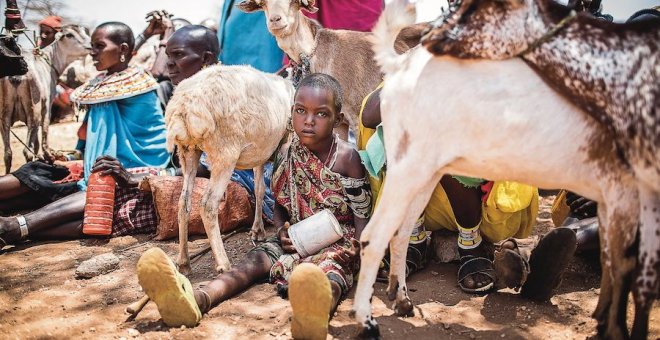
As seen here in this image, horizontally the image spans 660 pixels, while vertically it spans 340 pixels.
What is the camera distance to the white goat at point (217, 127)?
3.05 meters

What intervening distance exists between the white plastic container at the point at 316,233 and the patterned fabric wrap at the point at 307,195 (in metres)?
0.04

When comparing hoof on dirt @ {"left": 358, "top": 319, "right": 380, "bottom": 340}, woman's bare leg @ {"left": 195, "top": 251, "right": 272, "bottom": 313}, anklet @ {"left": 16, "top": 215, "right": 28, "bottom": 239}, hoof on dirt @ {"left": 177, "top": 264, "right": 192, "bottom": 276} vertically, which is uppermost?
hoof on dirt @ {"left": 358, "top": 319, "right": 380, "bottom": 340}

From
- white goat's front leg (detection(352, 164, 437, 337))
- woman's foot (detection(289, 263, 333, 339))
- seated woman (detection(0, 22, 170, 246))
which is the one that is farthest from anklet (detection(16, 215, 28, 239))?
white goat's front leg (detection(352, 164, 437, 337))

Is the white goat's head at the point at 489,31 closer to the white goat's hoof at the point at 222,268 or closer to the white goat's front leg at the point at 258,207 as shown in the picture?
the white goat's hoof at the point at 222,268

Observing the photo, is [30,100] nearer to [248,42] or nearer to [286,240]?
[248,42]

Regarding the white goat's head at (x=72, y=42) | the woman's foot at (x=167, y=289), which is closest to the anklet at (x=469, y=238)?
the woman's foot at (x=167, y=289)

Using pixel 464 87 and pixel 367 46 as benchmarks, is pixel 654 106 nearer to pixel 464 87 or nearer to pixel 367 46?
pixel 464 87

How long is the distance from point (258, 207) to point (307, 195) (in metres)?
0.95

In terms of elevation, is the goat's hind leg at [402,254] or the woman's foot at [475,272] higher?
the goat's hind leg at [402,254]

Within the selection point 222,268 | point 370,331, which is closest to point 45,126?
point 222,268

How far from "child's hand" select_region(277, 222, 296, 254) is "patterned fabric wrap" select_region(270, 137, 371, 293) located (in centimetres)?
4

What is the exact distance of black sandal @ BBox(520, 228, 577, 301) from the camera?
2508mm

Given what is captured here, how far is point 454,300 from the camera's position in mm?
2795

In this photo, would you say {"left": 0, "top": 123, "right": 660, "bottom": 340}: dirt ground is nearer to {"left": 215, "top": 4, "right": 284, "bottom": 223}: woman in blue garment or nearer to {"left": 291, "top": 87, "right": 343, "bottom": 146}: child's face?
{"left": 291, "top": 87, "right": 343, "bottom": 146}: child's face
